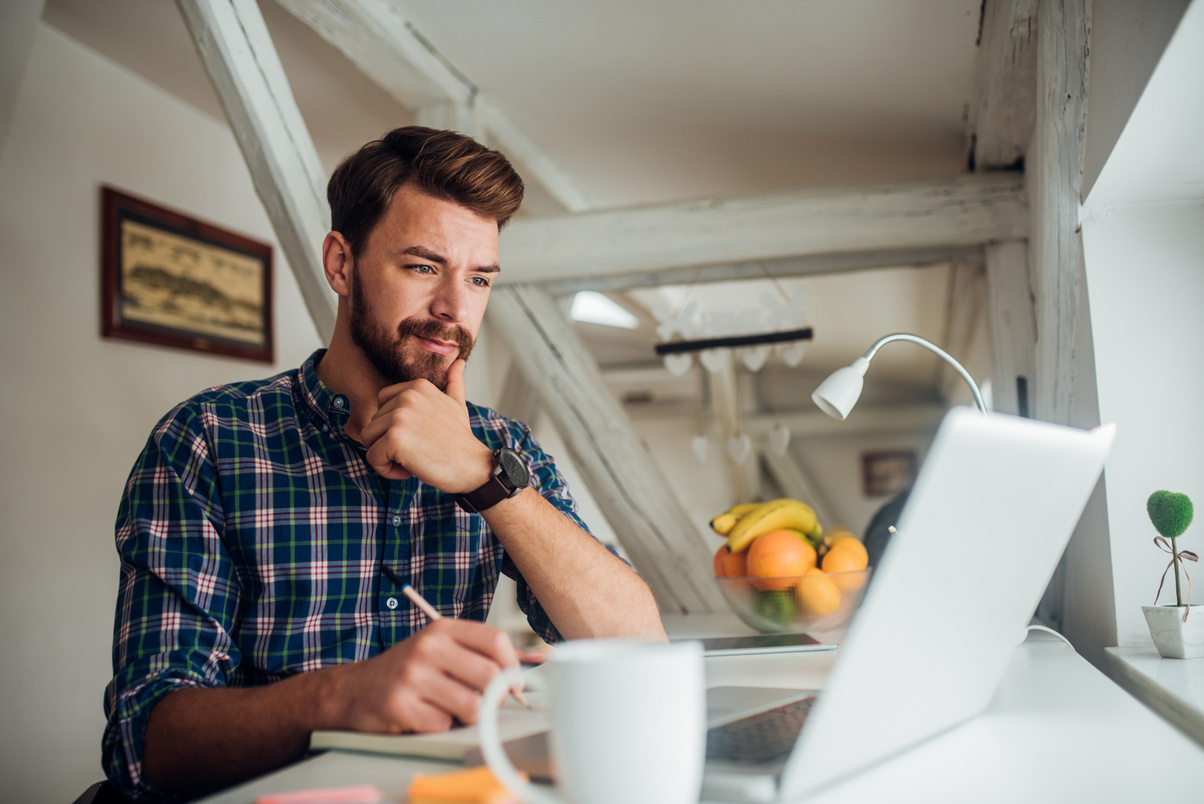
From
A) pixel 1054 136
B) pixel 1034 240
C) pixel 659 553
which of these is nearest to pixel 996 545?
pixel 1054 136

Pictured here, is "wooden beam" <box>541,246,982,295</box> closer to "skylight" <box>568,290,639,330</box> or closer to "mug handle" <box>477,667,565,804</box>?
"mug handle" <box>477,667,565,804</box>

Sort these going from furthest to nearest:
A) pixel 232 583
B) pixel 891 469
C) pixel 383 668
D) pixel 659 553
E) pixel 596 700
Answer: pixel 891 469, pixel 659 553, pixel 232 583, pixel 383 668, pixel 596 700

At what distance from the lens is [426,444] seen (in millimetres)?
1005

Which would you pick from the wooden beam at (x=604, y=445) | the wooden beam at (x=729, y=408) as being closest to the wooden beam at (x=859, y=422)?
the wooden beam at (x=729, y=408)

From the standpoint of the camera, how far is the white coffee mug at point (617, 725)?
43 cm

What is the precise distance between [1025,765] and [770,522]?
→ 2.86 ft

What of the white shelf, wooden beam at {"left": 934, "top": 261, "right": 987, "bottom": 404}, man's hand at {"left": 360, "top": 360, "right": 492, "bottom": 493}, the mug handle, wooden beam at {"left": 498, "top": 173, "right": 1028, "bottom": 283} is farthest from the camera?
wooden beam at {"left": 934, "top": 261, "right": 987, "bottom": 404}

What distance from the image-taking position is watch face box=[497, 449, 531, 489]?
1.04m

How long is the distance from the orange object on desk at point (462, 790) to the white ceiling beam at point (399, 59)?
1.67m

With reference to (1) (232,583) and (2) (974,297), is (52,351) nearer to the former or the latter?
(1) (232,583)

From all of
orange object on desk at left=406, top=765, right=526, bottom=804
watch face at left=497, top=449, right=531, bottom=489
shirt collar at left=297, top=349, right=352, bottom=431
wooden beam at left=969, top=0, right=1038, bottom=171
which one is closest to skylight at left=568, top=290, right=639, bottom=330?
wooden beam at left=969, top=0, right=1038, bottom=171

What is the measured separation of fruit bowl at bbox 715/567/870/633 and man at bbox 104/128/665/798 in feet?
1.10

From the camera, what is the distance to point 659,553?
2320 mm

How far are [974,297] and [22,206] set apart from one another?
3195mm
